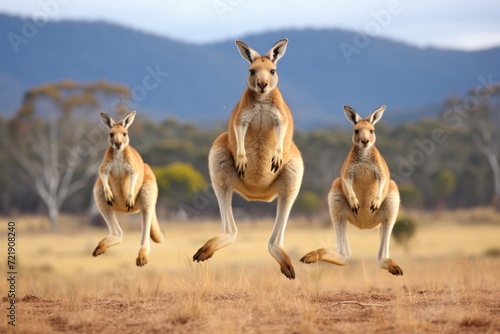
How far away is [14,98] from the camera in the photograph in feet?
395

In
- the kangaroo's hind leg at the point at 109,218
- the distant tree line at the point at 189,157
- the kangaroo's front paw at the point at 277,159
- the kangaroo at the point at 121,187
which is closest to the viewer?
the kangaroo's front paw at the point at 277,159

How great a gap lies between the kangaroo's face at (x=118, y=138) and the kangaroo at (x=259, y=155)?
111 centimetres

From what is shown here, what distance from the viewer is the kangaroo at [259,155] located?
736cm

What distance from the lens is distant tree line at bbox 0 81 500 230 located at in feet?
132

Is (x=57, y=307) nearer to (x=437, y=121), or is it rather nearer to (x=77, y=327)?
(x=77, y=327)

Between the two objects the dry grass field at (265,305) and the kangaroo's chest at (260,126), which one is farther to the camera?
the kangaroo's chest at (260,126)

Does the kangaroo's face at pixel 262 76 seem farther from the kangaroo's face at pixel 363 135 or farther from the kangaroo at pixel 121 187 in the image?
the kangaroo at pixel 121 187

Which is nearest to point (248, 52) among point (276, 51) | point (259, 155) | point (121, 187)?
point (276, 51)

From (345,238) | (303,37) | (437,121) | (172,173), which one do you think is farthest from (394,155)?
(303,37)

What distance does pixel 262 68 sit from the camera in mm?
7328

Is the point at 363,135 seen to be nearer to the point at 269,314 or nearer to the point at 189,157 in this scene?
the point at 269,314

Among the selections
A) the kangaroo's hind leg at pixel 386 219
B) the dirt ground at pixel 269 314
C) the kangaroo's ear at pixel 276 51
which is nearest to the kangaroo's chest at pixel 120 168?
the dirt ground at pixel 269 314

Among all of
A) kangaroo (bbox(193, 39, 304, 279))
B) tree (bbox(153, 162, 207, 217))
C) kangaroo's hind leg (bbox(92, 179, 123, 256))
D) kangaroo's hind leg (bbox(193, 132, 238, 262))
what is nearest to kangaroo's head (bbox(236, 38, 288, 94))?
kangaroo (bbox(193, 39, 304, 279))

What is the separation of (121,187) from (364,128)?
2.60 m
